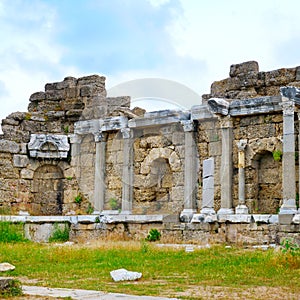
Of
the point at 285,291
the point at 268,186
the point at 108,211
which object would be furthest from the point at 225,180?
the point at 285,291

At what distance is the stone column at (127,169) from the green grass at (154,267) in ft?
13.6

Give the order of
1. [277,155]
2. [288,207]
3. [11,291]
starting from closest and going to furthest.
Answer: [11,291] → [288,207] → [277,155]

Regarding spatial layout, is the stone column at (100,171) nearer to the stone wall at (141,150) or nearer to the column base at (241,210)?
the stone wall at (141,150)

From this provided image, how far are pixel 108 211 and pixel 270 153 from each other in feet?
18.2

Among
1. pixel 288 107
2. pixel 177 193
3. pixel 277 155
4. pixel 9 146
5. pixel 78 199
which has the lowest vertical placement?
pixel 78 199

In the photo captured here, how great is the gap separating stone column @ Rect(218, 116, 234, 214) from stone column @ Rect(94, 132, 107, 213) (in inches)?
176

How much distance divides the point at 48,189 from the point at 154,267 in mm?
10828

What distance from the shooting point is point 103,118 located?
21188mm

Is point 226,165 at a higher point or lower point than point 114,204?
higher

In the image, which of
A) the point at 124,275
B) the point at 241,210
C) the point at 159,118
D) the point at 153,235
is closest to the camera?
the point at 124,275

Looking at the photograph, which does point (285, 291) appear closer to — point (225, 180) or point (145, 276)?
point (145, 276)

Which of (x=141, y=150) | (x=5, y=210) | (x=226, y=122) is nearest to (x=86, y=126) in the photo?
(x=141, y=150)

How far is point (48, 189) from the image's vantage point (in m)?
22.3

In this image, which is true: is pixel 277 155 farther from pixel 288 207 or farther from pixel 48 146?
pixel 48 146
